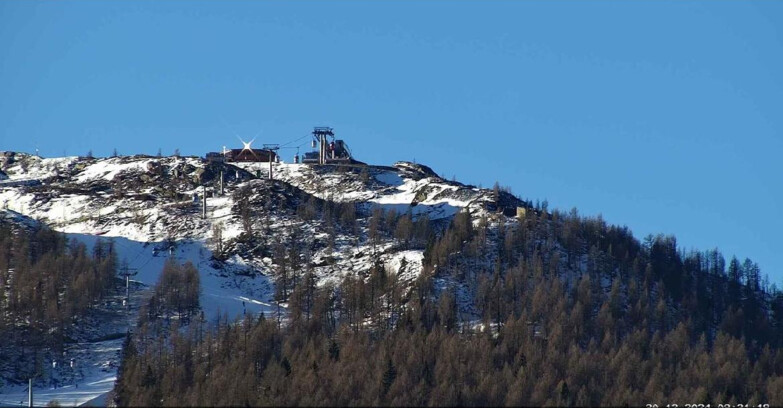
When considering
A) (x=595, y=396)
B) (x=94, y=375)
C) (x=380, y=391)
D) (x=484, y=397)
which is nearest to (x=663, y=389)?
(x=595, y=396)

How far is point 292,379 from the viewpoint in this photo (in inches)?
7544

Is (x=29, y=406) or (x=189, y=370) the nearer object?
(x=29, y=406)

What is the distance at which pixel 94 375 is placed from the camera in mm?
198125

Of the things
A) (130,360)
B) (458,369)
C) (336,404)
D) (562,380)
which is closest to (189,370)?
(130,360)

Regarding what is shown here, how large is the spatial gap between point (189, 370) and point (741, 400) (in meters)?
74.5

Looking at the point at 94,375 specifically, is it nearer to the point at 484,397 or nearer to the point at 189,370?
the point at 189,370

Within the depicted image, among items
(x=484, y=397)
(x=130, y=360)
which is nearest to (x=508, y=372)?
(x=484, y=397)

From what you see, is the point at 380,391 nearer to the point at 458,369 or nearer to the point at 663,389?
the point at 458,369

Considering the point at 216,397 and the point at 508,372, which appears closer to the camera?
the point at 216,397

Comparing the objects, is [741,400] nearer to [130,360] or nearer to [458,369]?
[458,369]

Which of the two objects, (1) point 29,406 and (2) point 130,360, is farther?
(2) point 130,360

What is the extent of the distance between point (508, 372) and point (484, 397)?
22.0 feet

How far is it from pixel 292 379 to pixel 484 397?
A: 82.9ft

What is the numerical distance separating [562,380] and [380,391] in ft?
82.4
